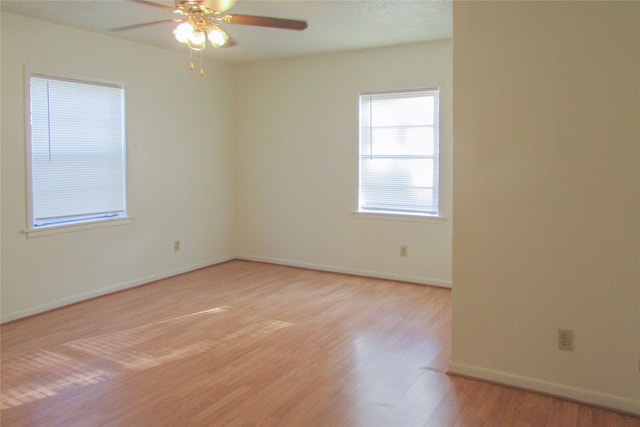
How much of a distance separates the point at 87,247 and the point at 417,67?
3647mm

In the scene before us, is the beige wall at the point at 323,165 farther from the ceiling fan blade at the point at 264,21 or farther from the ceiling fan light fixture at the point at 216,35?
the ceiling fan light fixture at the point at 216,35

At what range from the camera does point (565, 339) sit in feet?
9.21

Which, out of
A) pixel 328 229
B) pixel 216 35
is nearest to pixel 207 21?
pixel 216 35

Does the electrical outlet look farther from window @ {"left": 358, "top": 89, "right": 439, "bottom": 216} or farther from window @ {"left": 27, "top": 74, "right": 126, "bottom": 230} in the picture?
window @ {"left": 27, "top": 74, "right": 126, "bottom": 230}

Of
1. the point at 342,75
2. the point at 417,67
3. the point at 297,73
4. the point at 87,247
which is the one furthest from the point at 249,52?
the point at 87,247

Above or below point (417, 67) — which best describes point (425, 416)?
below

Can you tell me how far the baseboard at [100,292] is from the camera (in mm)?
4219

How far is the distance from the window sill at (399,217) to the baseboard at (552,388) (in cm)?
225

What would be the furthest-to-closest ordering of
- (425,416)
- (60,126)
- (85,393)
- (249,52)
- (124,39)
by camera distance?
(249,52), (124,39), (60,126), (85,393), (425,416)

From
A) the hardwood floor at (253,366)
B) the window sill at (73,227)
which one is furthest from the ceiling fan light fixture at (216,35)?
the window sill at (73,227)

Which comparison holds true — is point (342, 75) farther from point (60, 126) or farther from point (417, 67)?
point (60, 126)

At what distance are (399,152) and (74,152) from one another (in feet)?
10.3

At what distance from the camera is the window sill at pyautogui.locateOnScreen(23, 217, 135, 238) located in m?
4.33

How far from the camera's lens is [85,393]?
2.91m
